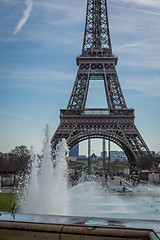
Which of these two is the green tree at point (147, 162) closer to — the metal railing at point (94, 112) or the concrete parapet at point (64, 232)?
the metal railing at point (94, 112)

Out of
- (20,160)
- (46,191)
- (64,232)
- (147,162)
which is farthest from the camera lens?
(147,162)

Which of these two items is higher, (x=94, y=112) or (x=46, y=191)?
(x=94, y=112)

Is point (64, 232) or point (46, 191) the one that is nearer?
point (64, 232)

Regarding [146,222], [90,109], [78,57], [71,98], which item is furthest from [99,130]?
[146,222]

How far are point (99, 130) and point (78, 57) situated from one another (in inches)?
744

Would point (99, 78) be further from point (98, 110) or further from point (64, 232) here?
point (64, 232)

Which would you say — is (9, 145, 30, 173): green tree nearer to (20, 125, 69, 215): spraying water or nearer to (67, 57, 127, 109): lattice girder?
(67, 57, 127, 109): lattice girder

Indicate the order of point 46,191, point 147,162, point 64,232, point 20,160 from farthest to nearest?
point 147,162
point 20,160
point 46,191
point 64,232

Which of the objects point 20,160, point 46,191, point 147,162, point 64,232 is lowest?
point 64,232

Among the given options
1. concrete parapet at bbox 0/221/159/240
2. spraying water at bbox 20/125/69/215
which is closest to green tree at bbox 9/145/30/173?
spraying water at bbox 20/125/69/215

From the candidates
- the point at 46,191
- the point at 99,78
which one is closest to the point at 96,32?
the point at 99,78

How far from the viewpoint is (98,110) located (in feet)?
239

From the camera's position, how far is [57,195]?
1703cm

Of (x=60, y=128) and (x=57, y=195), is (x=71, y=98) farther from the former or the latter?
(x=57, y=195)
